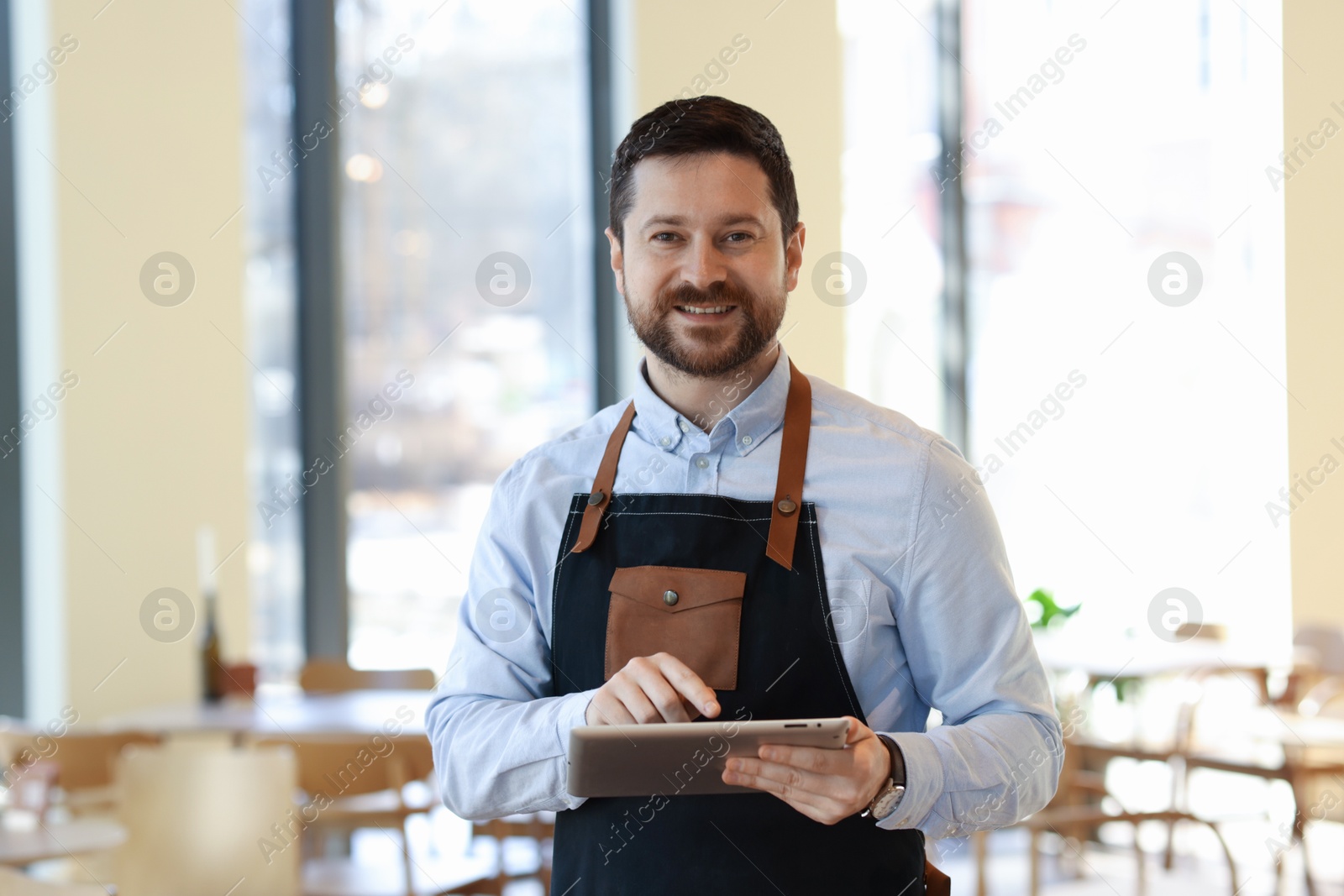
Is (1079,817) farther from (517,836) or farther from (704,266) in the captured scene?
(704,266)

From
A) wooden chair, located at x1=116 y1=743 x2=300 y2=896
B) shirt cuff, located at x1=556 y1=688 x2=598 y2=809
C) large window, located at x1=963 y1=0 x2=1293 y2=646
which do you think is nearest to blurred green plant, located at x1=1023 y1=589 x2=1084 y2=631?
large window, located at x1=963 y1=0 x2=1293 y2=646

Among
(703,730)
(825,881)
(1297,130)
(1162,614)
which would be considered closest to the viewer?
(703,730)

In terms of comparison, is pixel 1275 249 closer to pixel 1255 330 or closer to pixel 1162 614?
pixel 1255 330

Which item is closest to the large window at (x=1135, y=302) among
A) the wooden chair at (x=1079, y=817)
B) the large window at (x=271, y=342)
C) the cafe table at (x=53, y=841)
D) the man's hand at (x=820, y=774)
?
the wooden chair at (x=1079, y=817)

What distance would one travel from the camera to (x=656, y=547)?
4.77 ft

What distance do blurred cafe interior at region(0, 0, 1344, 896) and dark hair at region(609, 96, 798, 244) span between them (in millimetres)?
2206

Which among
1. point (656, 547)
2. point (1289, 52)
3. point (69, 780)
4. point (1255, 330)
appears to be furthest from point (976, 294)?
point (656, 547)

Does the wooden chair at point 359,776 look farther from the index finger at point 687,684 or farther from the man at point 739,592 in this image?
the index finger at point 687,684

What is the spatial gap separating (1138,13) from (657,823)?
210 inches

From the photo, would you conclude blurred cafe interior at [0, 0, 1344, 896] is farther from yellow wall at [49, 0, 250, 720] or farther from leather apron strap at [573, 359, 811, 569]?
leather apron strap at [573, 359, 811, 569]

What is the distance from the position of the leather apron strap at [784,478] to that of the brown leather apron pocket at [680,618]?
0.19 feet

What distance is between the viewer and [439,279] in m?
5.05

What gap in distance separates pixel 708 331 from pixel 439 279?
12.4 feet

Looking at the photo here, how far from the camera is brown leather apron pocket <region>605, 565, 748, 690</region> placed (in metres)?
1.39
